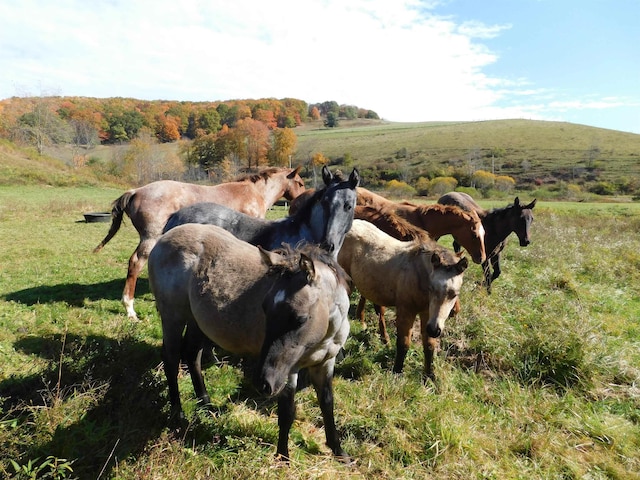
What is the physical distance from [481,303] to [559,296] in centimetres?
196

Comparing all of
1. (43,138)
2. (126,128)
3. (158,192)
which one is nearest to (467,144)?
(126,128)

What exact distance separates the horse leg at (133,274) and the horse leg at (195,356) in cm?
259

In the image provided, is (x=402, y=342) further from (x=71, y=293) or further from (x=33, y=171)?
(x=33, y=171)

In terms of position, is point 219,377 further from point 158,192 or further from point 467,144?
point 467,144

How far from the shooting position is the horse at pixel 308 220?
468cm

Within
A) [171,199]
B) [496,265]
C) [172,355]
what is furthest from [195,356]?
[496,265]

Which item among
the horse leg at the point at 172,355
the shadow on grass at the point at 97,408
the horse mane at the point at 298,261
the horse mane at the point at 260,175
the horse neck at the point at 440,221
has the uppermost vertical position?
the horse mane at the point at 260,175

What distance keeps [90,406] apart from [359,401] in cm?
270

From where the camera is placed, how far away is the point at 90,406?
10.6 feet

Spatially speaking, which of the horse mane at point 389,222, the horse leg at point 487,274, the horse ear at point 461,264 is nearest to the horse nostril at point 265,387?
the horse ear at point 461,264

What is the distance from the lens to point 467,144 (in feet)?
254

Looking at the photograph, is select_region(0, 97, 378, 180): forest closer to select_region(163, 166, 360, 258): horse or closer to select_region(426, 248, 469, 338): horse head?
select_region(163, 166, 360, 258): horse

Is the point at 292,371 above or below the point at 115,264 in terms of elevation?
above

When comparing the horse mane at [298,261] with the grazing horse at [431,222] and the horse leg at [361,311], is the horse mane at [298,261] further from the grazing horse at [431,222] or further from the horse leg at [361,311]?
the grazing horse at [431,222]
